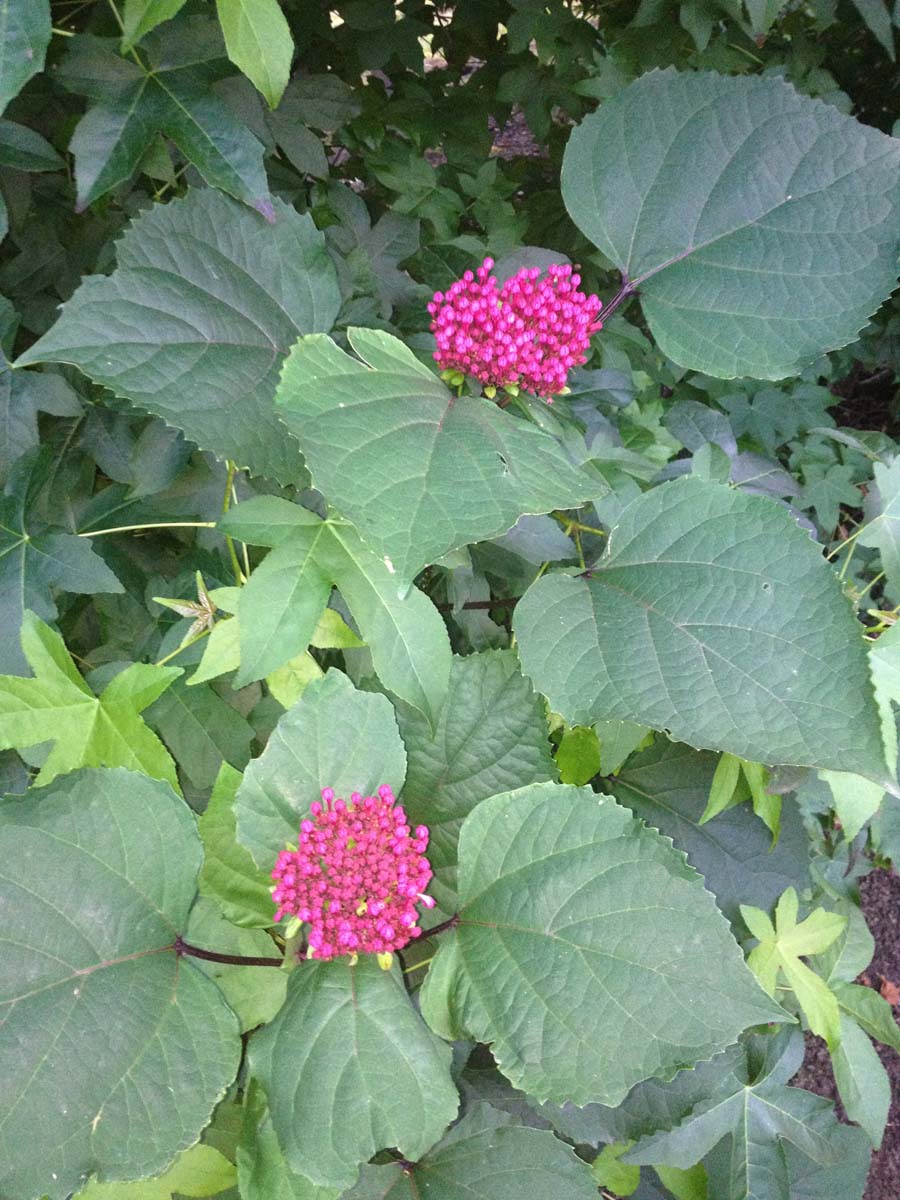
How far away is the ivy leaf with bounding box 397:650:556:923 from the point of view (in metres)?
0.92

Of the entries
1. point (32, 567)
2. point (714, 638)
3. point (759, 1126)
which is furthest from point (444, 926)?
point (759, 1126)

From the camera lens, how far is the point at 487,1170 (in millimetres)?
834

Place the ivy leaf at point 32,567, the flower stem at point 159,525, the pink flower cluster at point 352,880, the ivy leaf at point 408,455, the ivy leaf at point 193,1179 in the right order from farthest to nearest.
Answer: the ivy leaf at point 32,567
the flower stem at point 159,525
the ivy leaf at point 193,1179
the pink flower cluster at point 352,880
the ivy leaf at point 408,455

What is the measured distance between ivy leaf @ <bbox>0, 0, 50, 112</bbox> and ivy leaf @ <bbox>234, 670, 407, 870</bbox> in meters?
0.65

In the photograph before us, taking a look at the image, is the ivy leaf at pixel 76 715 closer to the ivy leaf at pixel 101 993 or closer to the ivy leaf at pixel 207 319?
the ivy leaf at pixel 101 993

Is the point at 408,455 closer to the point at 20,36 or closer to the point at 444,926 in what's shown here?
the point at 444,926

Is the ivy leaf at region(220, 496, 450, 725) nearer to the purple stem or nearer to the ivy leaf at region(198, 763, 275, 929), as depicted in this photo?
the ivy leaf at region(198, 763, 275, 929)

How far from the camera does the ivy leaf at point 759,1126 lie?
1.33 meters

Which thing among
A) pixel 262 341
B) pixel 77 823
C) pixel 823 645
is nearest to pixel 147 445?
pixel 262 341

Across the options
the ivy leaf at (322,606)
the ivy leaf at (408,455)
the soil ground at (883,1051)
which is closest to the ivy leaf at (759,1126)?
the ivy leaf at (322,606)

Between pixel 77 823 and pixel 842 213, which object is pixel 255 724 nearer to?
pixel 77 823

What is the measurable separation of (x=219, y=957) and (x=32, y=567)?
0.70 metres

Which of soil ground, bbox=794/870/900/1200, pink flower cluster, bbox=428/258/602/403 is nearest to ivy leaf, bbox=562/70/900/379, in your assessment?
pink flower cluster, bbox=428/258/602/403

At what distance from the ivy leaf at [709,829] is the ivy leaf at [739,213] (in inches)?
24.4
